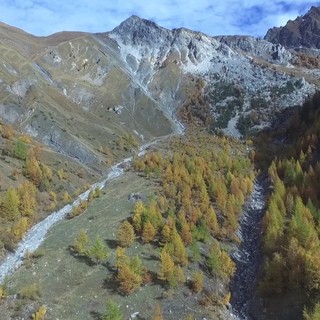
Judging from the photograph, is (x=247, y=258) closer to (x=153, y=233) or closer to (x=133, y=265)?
(x=153, y=233)

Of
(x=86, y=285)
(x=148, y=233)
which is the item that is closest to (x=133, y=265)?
(x=86, y=285)

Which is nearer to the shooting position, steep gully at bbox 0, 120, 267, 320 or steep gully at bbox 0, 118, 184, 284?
steep gully at bbox 0, 120, 267, 320

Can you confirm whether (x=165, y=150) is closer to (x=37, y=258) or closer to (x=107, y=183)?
(x=107, y=183)

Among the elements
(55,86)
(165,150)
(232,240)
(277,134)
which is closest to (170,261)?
(232,240)

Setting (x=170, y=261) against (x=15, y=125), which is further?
(x=15, y=125)

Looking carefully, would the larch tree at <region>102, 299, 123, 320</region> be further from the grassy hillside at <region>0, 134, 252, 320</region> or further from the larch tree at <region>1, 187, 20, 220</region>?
the larch tree at <region>1, 187, 20, 220</region>

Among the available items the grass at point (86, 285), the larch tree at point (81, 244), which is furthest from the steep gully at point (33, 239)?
the larch tree at point (81, 244)

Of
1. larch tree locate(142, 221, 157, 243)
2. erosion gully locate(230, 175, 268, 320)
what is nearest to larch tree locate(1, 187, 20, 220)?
larch tree locate(142, 221, 157, 243)
